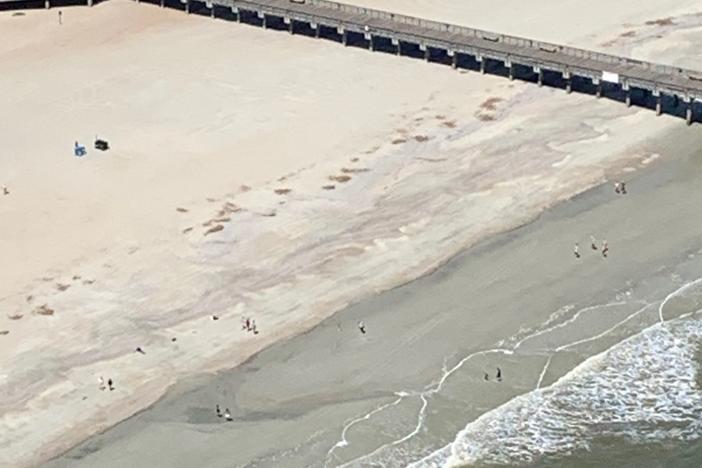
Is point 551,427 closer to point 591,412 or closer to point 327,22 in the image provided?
point 591,412

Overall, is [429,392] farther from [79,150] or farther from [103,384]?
[79,150]

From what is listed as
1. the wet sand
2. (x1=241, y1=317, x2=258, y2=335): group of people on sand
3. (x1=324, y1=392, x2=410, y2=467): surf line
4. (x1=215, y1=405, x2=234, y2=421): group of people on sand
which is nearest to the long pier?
the wet sand

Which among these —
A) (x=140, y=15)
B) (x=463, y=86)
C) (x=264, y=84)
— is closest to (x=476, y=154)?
(x=463, y=86)

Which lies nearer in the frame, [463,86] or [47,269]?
[47,269]

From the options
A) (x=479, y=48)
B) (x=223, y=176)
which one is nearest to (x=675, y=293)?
(x=223, y=176)

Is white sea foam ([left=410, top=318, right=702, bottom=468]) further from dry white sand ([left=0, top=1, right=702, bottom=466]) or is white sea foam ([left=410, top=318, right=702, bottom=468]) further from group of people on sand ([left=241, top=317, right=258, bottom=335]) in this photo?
group of people on sand ([left=241, top=317, right=258, bottom=335])

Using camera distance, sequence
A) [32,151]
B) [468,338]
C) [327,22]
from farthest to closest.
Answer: [327,22] → [32,151] → [468,338]
